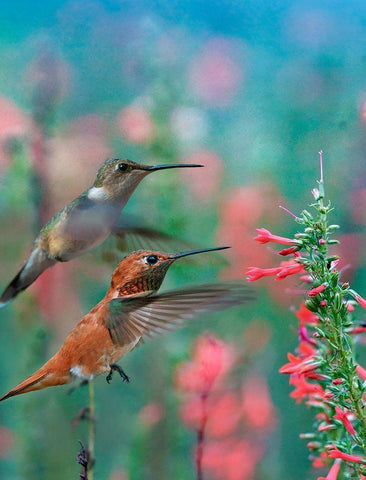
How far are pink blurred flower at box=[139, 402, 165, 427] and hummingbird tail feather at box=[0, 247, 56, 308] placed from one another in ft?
2.11

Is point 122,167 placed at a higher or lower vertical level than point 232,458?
higher

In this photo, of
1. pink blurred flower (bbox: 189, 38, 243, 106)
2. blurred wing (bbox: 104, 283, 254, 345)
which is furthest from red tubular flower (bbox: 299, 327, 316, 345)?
pink blurred flower (bbox: 189, 38, 243, 106)

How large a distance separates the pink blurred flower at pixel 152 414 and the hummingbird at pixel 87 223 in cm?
65

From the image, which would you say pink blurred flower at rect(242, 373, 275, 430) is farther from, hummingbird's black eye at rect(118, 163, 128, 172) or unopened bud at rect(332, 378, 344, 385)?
unopened bud at rect(332, 378, 344, 385)

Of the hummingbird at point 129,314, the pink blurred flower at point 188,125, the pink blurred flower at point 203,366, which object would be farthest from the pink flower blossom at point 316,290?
the pink blurred flower at point 188,125

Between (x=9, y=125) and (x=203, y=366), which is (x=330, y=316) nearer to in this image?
(x=203, y=366)

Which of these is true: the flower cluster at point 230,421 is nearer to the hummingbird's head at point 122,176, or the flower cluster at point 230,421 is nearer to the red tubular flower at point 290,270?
the hummingbird's head at point 122,176

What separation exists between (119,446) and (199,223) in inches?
32.5

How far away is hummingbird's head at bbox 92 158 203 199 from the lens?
1.13 m

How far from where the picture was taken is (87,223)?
1161 millimetres

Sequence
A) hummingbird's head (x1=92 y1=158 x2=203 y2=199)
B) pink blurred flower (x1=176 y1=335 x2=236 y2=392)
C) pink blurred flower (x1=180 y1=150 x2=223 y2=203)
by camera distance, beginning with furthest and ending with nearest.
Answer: pink blurred flower (x1=180 y1=150 x2=223 y2=203) → pink blurred flower (x1=176 y1=335 x2=236 y2=392) → hummingbird's head (x1=92 y1=158 x2=203 y2=199)

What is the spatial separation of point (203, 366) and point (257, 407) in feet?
1.56

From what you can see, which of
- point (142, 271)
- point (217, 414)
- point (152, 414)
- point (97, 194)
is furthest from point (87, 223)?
point (217, 414)

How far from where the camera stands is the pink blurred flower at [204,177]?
2.34 metres
